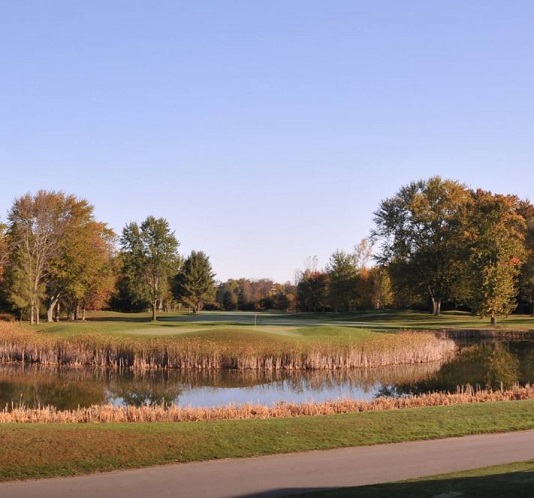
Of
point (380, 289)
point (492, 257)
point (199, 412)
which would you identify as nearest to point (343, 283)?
point (380, 289)

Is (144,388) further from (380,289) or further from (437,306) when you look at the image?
(380,289)

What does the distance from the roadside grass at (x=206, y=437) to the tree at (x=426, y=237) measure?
4932cm

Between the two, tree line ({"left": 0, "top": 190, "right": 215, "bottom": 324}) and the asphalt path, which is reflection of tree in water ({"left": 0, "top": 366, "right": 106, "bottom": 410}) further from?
tree line ({"left": 0, "top": 190, "right": 215, "bottom": 324})

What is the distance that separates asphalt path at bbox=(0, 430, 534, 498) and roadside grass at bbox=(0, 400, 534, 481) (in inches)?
Result: 17.7

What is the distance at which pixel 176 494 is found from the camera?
379 inches

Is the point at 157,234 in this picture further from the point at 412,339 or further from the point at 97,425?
the point at 97,425

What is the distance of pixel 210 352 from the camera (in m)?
32.8

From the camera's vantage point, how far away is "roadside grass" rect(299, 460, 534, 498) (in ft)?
27.4

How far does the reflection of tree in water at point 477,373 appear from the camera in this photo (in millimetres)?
26500

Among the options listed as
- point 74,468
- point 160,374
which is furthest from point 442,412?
point 160,374

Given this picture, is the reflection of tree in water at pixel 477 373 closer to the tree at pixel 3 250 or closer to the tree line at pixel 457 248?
the tree line at pixel 457 248

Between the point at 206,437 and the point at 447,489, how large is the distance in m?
5.57

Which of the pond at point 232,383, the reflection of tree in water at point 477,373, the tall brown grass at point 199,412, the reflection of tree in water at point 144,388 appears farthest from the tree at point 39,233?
the tall brown grass at point 199,412

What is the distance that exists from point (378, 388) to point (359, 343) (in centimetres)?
804
